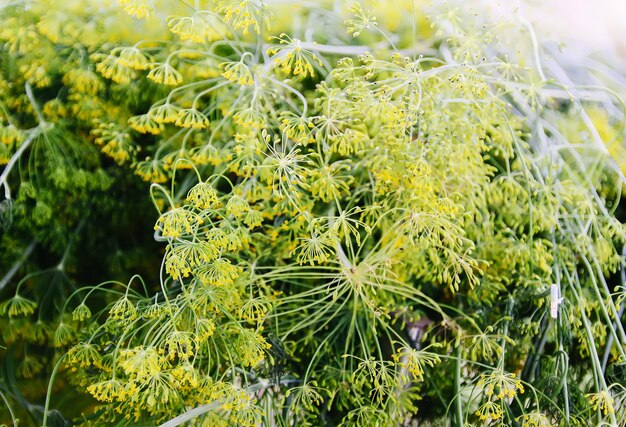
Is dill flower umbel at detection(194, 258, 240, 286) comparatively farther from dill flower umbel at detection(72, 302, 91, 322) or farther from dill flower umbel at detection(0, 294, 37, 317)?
dill flower umbel at detection(0, 294, 37, 317)

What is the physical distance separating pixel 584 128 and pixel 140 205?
2.21 ft

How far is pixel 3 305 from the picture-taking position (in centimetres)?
95

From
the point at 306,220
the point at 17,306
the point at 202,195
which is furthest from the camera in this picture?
the point at 17,306

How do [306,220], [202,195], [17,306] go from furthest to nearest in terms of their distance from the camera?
[17,306] < [306,220] < [202,195]

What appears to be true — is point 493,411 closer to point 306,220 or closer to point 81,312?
point 306,220

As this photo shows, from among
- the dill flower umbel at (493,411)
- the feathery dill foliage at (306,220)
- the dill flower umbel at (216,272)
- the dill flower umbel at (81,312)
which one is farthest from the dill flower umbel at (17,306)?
the dill flower umbel at (493,411)

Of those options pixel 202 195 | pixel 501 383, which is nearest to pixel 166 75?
pixel 202 195

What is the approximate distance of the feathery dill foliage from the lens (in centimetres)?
79

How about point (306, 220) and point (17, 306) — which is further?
point (17, 306)

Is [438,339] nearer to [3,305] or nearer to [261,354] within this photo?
[261,354]

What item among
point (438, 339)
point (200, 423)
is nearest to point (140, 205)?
point (200, 423)

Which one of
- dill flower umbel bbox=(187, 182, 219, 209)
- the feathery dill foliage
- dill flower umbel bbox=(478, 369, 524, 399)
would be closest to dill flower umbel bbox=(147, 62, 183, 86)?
the feathery dill foliage

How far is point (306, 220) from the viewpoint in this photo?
2.74 feet

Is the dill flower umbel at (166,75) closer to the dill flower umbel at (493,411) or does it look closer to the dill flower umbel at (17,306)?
the dill flower umbel at (17,306)
